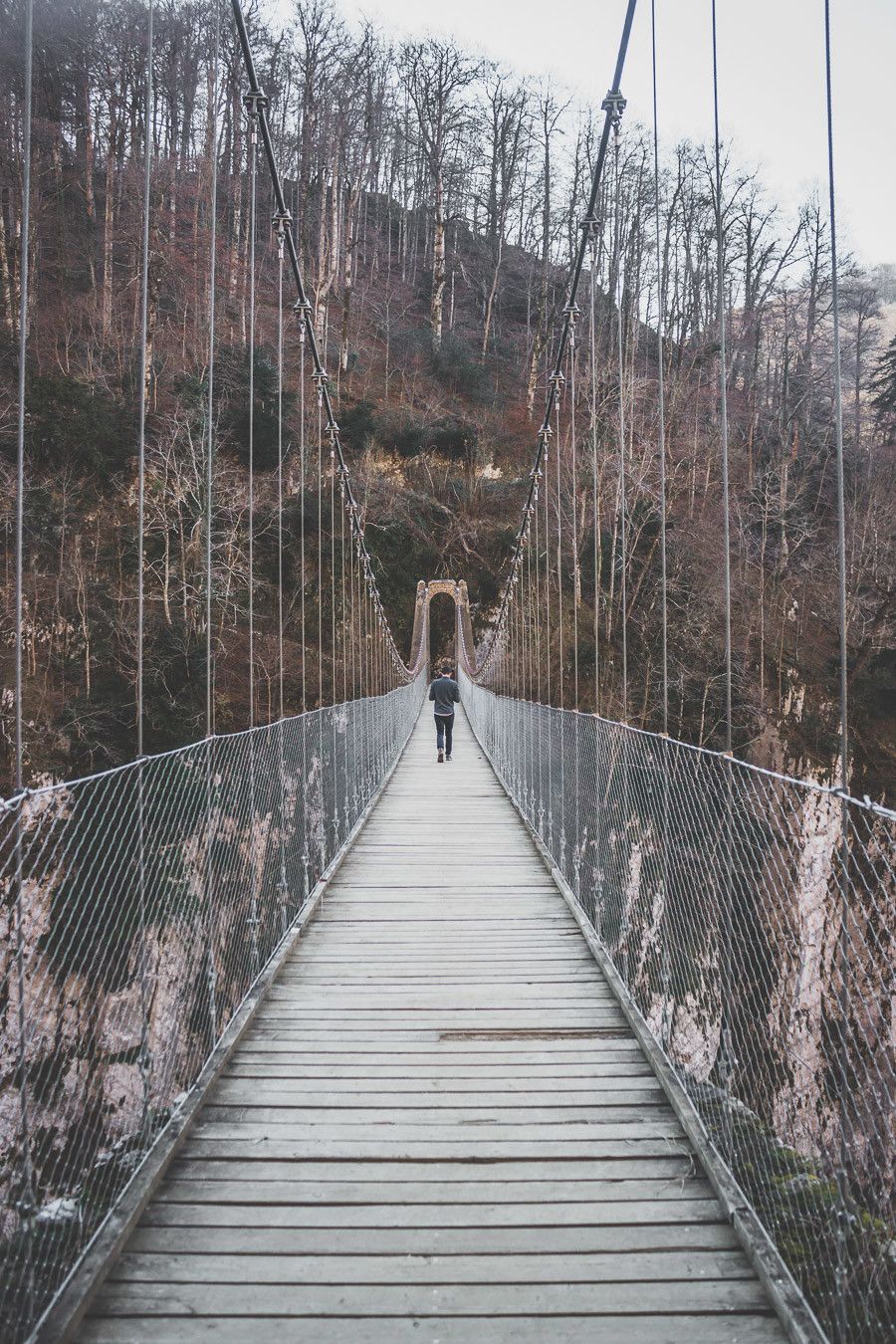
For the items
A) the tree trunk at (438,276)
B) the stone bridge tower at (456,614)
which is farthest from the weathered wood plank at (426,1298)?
the tree trunk at (438,276)

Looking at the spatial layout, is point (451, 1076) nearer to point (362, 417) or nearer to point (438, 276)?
point (362, 417)

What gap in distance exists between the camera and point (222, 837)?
2975 millimetres

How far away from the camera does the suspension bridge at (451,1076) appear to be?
1581 mm

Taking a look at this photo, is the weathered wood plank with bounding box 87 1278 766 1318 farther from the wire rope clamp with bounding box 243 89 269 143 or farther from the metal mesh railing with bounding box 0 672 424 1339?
the wire rope clamp with bounding box 243 89 269 143

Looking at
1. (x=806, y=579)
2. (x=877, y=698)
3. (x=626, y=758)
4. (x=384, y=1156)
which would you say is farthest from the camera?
(x=806, y=579)

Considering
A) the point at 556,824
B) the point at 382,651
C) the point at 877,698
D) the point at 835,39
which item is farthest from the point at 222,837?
the point at 877,698

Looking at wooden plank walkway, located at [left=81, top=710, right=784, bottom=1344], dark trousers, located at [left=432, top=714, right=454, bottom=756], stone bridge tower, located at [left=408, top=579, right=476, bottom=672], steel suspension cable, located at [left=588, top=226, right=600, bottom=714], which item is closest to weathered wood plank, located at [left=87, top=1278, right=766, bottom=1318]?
wooden plank walkway, located at [left=81, top=710, right=784, bottom=1344]

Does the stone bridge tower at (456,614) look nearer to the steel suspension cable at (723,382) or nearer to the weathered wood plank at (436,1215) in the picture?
the steel suspension cable at (723,382)

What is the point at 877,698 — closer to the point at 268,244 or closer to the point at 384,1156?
the point at 384,1156

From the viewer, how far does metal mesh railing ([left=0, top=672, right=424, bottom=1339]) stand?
157 centimetres

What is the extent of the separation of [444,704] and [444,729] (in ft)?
2.11

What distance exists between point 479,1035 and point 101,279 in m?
17.8

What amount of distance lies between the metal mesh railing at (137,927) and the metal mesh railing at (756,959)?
56.2 inches

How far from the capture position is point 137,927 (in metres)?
3.52
